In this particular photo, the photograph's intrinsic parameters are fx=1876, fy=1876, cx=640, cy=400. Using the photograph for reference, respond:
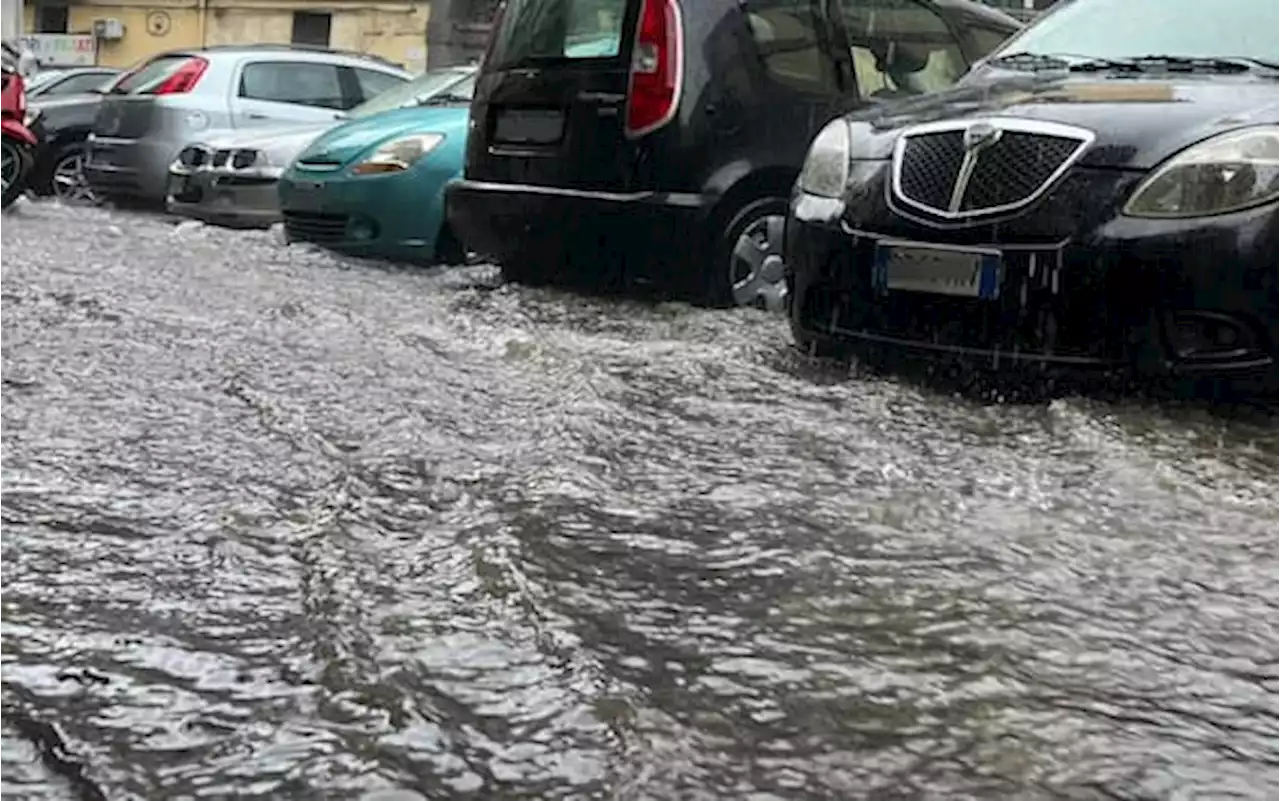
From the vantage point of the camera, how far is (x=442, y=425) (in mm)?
4914

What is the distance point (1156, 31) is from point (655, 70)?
6.58 feet

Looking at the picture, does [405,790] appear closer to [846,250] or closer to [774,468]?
[774,468]

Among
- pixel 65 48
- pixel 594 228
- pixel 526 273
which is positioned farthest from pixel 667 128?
pixel 65 48

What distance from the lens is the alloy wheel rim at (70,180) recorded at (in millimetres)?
15719

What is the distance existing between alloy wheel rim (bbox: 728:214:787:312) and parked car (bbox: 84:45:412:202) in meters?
6.68

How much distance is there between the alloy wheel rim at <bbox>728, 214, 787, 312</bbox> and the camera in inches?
290

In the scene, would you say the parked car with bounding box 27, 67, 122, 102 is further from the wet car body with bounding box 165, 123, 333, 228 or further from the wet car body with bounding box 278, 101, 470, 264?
the wet car body with bounding box 278, 101, 470, 264

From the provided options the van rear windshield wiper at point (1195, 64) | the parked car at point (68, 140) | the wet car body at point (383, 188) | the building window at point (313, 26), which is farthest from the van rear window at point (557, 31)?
the building window at point (313, 26)

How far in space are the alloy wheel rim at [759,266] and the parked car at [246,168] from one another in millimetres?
4161

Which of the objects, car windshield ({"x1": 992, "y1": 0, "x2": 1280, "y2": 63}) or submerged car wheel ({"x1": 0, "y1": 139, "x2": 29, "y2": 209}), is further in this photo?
submerged car wheel ({"x1": 0, "y1": 139, "x2": 29, "y2": 209})

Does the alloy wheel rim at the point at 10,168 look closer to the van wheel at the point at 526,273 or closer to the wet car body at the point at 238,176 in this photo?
the wet car body at the point at 238,176

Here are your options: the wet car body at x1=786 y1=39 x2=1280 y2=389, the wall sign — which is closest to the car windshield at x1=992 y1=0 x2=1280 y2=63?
the wet car body at x1=786 y1=39 x2=1280 y2=389

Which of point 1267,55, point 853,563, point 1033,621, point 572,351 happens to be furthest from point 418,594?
point 1267,55

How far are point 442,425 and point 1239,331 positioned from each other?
2082 mm
